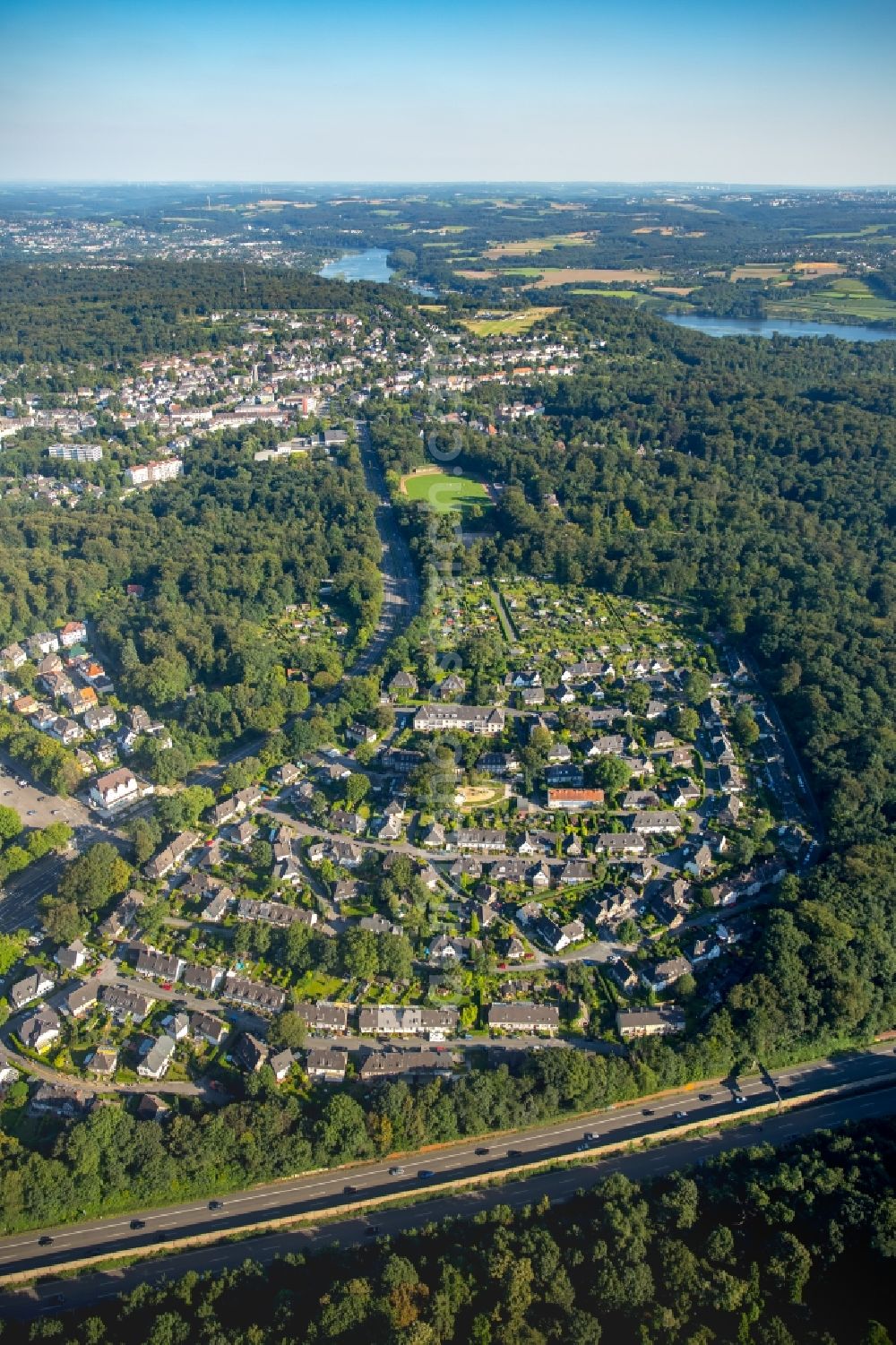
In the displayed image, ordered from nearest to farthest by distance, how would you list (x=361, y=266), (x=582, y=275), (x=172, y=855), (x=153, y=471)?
(x=172, y=855), (x=153, y=471), (x=582, y=275), (x=361, y=266)

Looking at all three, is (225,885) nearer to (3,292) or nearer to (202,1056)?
(202,1056)

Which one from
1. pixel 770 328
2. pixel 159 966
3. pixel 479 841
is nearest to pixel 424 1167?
pixel 159 966

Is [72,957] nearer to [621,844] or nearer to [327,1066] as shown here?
[327,1066]

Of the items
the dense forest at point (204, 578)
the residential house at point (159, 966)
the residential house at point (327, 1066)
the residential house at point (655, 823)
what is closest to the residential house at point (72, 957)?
A: the residential house at point (159, 966)

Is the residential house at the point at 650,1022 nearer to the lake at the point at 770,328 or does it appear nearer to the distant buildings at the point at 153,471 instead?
the distant buildings at the point at 153,471

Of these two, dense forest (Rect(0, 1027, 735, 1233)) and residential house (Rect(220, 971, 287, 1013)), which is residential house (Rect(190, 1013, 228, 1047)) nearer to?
residential house (Rect(220, 971, 287, 1013))

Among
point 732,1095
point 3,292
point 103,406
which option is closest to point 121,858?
point 732,1095
